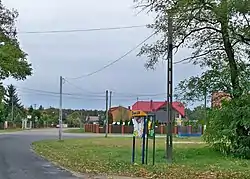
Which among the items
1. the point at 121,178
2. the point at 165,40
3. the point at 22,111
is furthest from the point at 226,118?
the point at 22,111

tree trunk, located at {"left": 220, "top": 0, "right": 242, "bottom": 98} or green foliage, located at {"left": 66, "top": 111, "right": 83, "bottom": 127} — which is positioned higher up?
tree trunk, located at {"left": 220, "top": 0, "right": 242, "bottom": 98}

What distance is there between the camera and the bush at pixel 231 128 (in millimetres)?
26366

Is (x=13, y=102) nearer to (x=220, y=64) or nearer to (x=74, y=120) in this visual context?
(x=74, y=120)

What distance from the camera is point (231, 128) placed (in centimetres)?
2697

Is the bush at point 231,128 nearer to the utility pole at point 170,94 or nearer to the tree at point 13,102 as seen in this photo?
the utility pole at point 170,94

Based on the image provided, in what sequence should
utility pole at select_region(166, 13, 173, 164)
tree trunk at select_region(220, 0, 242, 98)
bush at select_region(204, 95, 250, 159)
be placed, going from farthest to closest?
bush at select_region(204, 95, 250, 159), tree trunk at select_region(220, 0, 242, 98), utility pole at select_region(166, 13, 173, 164)

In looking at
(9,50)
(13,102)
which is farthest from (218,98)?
(13,102)

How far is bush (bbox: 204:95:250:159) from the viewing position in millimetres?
26366

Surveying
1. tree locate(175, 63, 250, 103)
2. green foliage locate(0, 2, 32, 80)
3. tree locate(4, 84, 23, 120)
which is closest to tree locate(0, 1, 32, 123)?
green foliage locate(0, 2, 32, 80)

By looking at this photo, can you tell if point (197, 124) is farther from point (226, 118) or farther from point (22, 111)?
point (22, 111)

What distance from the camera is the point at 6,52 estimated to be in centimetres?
3288

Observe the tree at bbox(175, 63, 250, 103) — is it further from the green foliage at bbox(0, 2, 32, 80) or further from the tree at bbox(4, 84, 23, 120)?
the tree at bbox(4, 84, 23, 120)

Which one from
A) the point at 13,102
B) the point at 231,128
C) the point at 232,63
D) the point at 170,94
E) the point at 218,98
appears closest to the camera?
the point at 170,94

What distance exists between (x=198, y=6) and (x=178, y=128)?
55.0 m
